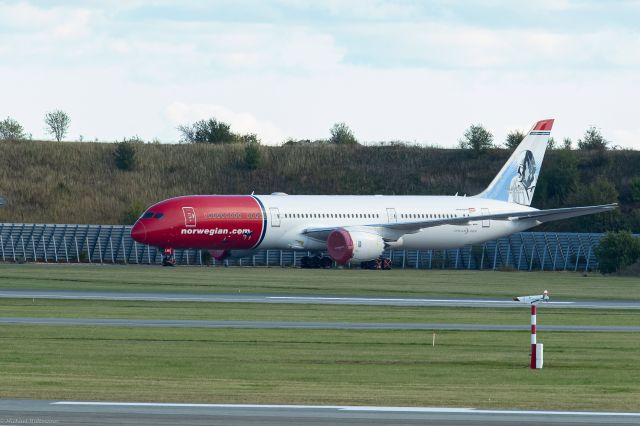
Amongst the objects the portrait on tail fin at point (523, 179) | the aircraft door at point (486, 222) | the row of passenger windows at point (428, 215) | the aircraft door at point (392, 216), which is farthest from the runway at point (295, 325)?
the portrait on tail fin at point (523, 179)

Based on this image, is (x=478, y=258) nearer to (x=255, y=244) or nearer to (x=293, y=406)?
(x=255, y=244)

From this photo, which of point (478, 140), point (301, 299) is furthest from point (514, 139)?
point (301, 299)

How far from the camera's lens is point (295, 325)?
3309cm

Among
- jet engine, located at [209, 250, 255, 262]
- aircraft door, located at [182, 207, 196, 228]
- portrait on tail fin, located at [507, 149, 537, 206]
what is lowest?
jet engine, located at [209, 250, 255, 262]

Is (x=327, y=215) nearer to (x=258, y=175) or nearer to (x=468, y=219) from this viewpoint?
(x=468, y=219)

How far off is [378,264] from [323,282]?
56.1 feet

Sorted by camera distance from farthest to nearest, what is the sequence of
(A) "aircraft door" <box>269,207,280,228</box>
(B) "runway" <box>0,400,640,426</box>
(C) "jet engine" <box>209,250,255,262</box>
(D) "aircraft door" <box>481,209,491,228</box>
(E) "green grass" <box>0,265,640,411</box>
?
(D) "aircraft door" <box>481,209,491,228</box>
(C) "jet engine" <box>209,250,255,262</box>
(A) "aircraft door" <box>269,207,280,228</box>
(E) "green grass" <box>0,265,640,411</box>
(B) "runway" <box>0,400,640,426</box>

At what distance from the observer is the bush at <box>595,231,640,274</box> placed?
6950cm

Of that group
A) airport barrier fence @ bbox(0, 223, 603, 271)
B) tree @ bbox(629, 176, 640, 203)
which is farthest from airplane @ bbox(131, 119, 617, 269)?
tree @ bbox(629, 176, 640, 203)

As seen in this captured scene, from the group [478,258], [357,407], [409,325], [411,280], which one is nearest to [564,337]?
[409,325]

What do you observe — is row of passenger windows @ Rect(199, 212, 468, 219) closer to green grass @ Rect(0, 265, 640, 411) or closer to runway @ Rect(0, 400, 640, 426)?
Answer: green grass @ Rect(0, 265, 640, 411)

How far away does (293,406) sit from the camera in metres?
17.6

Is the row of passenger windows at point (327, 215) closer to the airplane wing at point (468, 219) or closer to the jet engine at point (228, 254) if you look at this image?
the airplane wing at point (468, 219)

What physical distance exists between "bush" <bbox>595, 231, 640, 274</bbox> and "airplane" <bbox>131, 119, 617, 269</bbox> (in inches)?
70.0
